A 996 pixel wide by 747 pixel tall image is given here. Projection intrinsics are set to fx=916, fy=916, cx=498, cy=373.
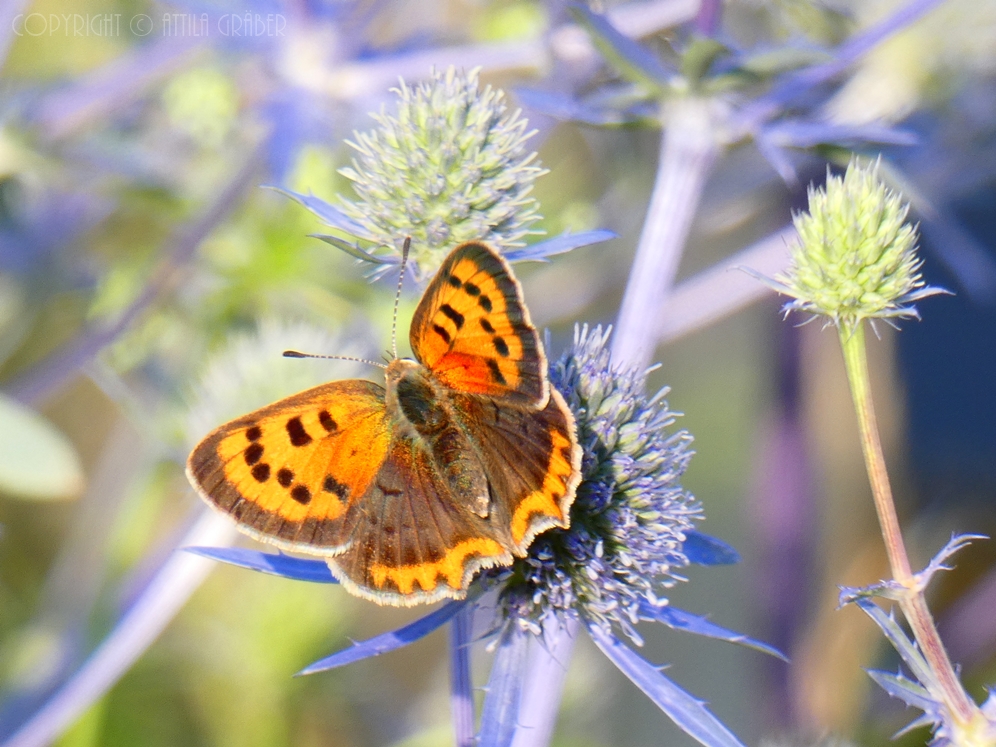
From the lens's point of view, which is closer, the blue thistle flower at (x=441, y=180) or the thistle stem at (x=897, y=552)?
the thistle stem at (x=897, y=552)

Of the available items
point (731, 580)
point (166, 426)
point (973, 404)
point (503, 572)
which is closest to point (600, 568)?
point (503, 572)

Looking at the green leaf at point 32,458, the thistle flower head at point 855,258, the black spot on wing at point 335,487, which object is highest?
the thistle flower head at point 855,258

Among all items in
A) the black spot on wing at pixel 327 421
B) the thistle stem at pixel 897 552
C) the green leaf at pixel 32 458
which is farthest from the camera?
the green leaf at pixel 32 458

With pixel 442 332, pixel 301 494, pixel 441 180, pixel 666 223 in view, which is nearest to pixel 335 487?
pixel 301 494

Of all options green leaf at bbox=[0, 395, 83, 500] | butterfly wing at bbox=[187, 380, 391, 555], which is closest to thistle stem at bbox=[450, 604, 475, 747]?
butterfly wing at bbox=[187, 380, 391, 555]

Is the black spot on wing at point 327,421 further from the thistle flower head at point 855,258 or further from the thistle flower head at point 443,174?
the thistle flower head at point 855,258

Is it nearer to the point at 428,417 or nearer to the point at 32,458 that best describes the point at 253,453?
the point at 428,417

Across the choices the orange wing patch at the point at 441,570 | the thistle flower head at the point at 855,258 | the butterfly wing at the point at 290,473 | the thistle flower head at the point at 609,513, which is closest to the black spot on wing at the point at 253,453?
the butterfly wing at the point at 290,473
